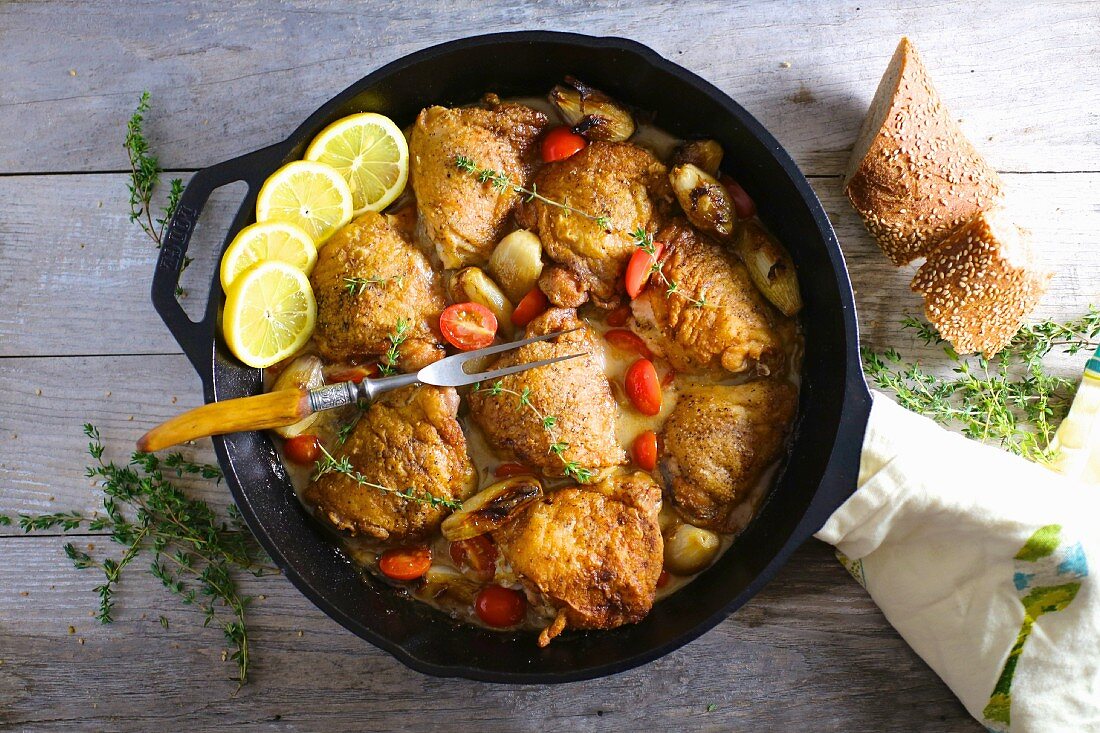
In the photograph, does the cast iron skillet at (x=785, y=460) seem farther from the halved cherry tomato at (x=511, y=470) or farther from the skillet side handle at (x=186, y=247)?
the halved cherry tomato at (x=511, y=470)

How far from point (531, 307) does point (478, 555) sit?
2.62ft

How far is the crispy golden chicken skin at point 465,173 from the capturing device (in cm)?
243

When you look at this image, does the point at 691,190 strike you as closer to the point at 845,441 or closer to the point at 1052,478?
the point at 845,441

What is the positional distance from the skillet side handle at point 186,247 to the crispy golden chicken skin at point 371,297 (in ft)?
0.99

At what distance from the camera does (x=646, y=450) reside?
2461mm

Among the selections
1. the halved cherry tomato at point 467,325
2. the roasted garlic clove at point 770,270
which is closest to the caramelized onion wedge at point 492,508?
the halved cherry tomato at point 467,325

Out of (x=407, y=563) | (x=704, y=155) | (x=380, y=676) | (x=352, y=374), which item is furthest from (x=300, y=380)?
(x=704, y=155)

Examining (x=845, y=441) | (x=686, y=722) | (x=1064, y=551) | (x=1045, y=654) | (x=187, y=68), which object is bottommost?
(x=686, y=722)

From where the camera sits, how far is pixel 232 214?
8.70 feet

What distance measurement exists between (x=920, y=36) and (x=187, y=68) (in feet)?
8.13

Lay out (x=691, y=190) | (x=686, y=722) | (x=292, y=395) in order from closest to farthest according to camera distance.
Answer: (x=292, y=395) < (x=691, y=190) < (x=686, y=722)

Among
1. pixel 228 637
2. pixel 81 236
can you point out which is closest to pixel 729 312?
pixel 228 637

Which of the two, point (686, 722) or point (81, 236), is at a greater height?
point (81, 236)

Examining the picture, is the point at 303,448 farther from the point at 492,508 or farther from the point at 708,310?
the point at 708,310
